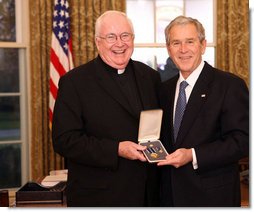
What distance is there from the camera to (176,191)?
1.87 metres

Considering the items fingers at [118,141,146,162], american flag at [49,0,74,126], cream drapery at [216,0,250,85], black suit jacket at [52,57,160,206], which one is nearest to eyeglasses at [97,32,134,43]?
black suit jacket at [52,57,160,206]

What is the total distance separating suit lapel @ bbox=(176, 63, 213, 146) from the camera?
1.83m

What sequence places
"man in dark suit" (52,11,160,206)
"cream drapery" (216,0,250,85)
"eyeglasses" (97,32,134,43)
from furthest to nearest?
"cream drapery" (216,0,250,85)
"eyeglasses" (97,32,134,43)
"man in dark suit" (52,11,160,206)

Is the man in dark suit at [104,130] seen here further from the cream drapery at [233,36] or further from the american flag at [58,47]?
the cream drapery at [233,36]

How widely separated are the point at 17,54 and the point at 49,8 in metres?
0.69

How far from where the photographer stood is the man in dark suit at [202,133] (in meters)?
1.77

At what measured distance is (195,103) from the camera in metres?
1.86

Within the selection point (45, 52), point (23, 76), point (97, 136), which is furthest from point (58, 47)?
point (97, 136)

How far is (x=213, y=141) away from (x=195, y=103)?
0.19m

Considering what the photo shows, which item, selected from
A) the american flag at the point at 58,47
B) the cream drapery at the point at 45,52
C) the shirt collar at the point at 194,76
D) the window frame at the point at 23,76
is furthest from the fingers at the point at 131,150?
the window frame at the point at 23,76

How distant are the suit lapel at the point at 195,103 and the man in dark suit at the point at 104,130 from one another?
23 cm

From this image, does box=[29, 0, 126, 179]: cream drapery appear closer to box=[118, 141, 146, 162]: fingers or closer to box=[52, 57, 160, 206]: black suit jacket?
box=[52, 57, 160, 206]: black suit jacket

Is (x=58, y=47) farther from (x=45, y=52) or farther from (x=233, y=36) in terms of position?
(x=233, y=36)

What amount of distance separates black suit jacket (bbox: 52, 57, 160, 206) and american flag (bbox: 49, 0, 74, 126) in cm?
263
